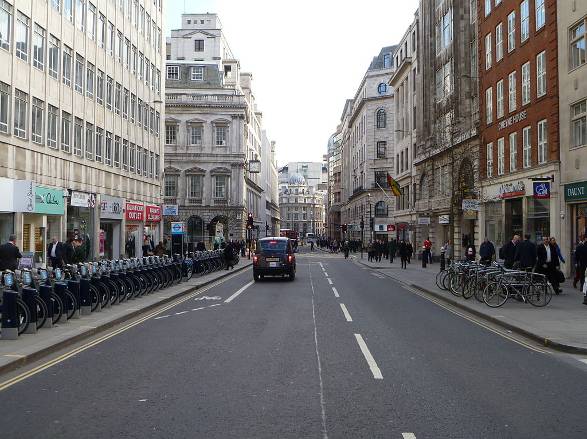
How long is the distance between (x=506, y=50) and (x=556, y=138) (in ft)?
27.5

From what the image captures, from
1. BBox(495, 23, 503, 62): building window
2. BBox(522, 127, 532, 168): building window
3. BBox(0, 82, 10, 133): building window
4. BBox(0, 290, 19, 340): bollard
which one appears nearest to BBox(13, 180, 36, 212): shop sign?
BBox(0, 82, 10, 133): building window

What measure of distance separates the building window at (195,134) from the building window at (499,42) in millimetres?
51788

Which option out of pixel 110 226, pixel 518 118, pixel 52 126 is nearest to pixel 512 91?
pixel 518 118

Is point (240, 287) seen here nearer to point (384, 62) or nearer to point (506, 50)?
point (506, 50)

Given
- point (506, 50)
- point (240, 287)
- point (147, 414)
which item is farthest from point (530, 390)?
point (506, 50)

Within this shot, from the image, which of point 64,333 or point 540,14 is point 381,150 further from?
point 64,333

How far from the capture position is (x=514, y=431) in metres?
5.76

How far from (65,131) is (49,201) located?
15.6 feet

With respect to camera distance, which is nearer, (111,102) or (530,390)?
(530,390)

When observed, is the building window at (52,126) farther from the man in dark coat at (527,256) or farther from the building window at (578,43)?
the building window at (578,43)

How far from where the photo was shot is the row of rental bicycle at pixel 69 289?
10852 mm

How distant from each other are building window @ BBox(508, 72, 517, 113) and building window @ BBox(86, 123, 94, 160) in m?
23.2

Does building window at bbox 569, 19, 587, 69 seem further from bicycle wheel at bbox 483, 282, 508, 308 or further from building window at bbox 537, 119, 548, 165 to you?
bicycle wheel at bbox 483, 282, 508, 308

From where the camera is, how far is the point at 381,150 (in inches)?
3401
